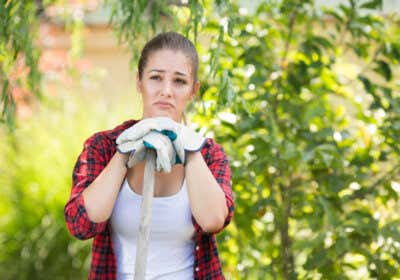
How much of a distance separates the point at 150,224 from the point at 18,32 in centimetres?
135

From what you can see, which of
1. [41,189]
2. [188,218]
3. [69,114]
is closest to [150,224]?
[188,218]

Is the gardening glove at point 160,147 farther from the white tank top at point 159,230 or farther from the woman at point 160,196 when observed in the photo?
the white tank top at point 159,230

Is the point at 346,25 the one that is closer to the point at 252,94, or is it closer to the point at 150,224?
the point at 252,94

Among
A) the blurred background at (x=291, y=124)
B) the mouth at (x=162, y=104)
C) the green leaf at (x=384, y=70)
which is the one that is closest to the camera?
the mouth at (x=162, y=104)

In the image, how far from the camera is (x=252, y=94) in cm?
344

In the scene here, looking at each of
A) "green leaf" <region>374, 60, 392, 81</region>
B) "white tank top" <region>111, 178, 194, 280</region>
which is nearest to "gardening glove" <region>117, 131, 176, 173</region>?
"white tank top" <region>111, 178, 194, 280</region>

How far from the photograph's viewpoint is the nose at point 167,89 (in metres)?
2.05

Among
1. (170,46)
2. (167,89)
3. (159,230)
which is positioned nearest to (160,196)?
(159,230)

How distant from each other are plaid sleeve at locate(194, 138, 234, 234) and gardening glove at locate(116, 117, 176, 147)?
25 cm

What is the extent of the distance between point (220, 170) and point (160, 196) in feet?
0.65

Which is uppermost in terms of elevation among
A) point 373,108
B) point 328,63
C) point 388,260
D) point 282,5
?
point 282,5

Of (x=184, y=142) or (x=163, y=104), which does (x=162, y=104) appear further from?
(x=184, y=142)

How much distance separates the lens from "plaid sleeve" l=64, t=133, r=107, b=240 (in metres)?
1.95

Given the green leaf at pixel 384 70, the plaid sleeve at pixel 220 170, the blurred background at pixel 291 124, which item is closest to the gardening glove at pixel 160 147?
the plaid sleeve at pixel 220 170
